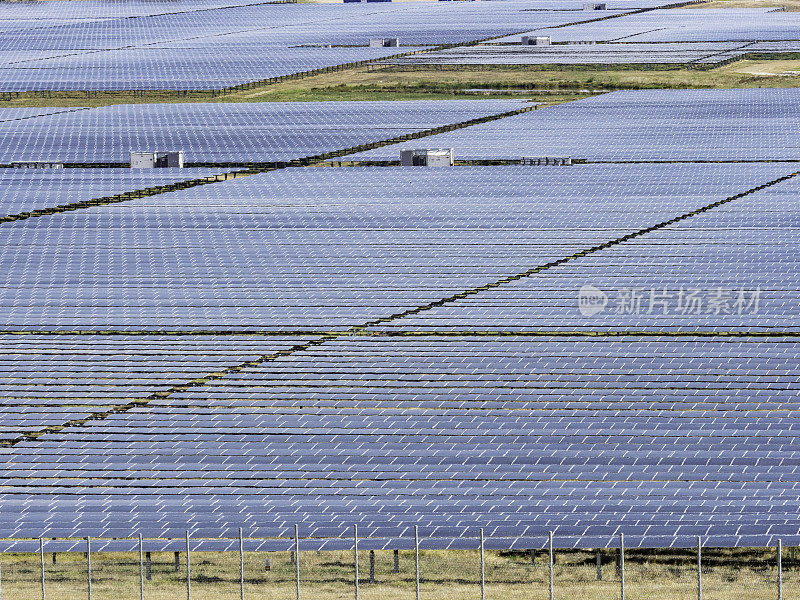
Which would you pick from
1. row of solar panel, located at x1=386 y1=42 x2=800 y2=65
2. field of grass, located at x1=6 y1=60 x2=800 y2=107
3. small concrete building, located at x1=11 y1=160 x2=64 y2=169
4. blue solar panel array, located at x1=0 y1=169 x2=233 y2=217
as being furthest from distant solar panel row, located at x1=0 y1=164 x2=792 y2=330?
row of solar panel, located at x1=386 y1=42 x2=800 y2=65

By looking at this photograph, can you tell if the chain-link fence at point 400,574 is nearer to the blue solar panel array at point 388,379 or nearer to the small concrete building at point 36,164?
the blue solar panel array at point 388,379

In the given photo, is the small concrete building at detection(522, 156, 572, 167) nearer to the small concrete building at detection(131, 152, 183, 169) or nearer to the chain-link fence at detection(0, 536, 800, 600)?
the small concrete building at detection(131, 152, 183, 169)

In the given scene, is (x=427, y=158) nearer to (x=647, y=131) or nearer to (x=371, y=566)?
(x=647, y=131)

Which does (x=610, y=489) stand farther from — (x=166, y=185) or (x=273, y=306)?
(x=166, y=185)

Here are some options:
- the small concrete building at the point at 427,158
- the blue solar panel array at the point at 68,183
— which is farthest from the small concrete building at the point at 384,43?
the blue solar panel array at the point at 68,183

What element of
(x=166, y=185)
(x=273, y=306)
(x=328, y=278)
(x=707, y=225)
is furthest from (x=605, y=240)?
(x=166, y=185)

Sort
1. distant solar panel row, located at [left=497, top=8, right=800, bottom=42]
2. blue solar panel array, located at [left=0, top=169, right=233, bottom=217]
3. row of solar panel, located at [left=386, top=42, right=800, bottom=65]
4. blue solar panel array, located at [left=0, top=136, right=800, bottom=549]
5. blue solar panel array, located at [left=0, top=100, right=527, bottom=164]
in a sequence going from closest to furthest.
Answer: blue solar panel array, located at [left=0, top=136, right=800, bottom=549]
blue solar panel array, located at [left=0, top=169, right=233, bottom=217]
blue solar panel array, located at [left=0, top=100, right=527, bottom=164]
row of solar panel, located at [left=386, top=42, right=800, bottom=65]
distant solar panel row, located at [left=497, top=8, right=800, bottom=42]

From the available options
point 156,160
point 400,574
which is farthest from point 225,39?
point 400,574

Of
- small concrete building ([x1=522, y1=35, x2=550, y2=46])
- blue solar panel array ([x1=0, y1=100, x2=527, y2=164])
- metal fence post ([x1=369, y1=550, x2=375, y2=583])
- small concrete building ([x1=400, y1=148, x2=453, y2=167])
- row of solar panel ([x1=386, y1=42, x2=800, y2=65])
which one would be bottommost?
metal fence post ([x1=369, y1=550, x2=375, y2=583])
